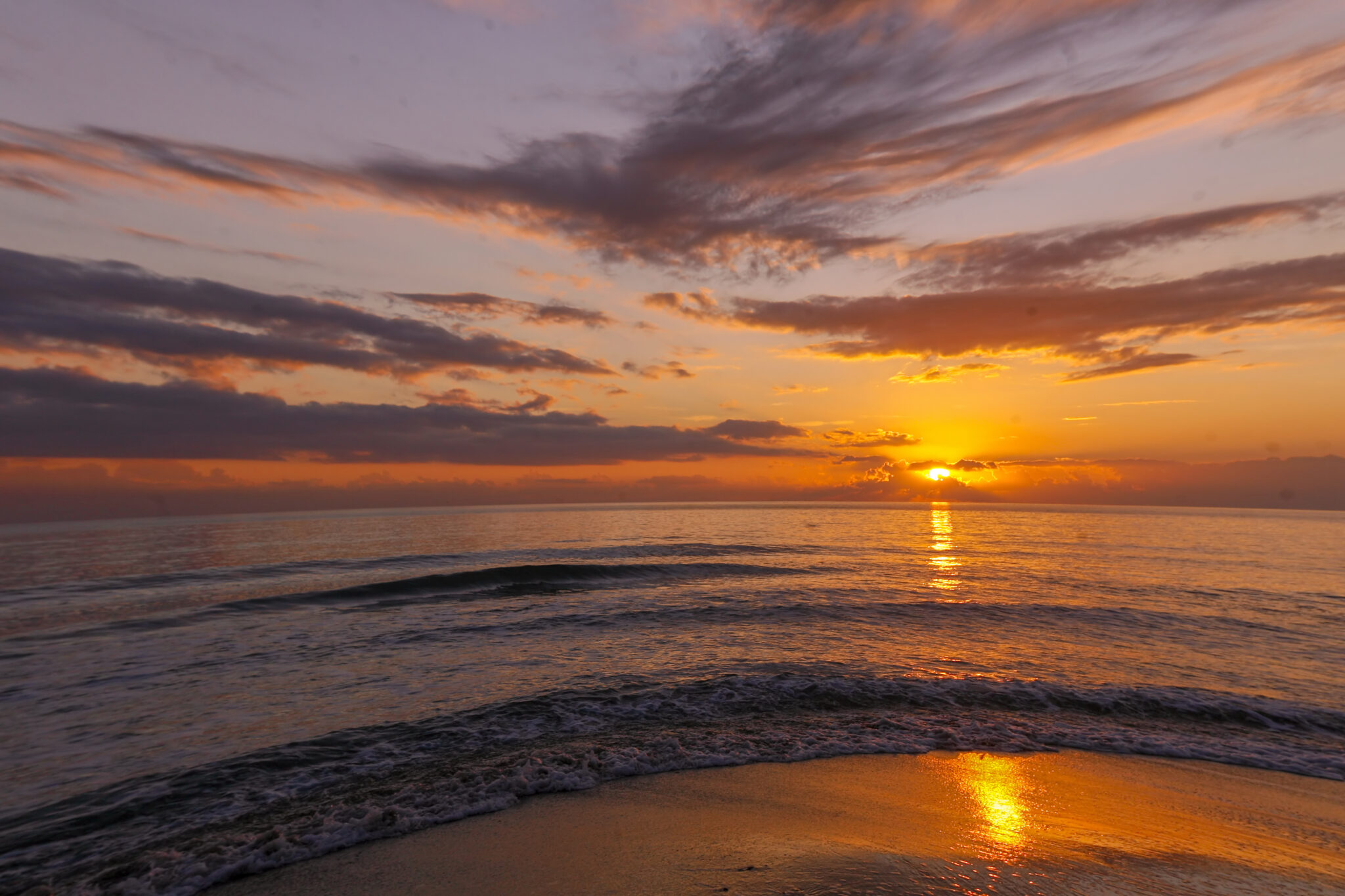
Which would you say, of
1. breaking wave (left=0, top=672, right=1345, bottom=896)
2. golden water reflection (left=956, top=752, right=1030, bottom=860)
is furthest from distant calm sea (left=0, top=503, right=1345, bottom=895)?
golden water reflection (left=956, top=752, right=1030, bottom=860)

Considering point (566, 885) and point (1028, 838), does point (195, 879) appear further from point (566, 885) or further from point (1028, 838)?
point (1028, 838)

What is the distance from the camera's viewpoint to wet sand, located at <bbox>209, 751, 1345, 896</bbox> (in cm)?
640

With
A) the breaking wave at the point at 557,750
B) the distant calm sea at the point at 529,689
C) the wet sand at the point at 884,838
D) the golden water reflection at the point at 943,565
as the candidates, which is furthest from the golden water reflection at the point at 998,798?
the golden water reflection at the point at 943,565

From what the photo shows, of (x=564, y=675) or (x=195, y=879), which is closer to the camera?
(x=195, y=879)

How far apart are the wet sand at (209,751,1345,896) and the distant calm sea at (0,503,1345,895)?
2.62ft

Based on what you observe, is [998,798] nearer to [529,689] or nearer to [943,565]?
[529,689]

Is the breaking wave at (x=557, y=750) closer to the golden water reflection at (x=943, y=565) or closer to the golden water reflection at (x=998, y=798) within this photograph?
the golden water reflection at (x=998, y=798)

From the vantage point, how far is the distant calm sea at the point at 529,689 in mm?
8680

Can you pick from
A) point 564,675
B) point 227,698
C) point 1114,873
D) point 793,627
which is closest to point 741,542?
point 793,627

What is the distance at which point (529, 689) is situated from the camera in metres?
14.1

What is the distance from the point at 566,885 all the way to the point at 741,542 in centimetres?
5520

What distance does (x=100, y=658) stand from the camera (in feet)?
55.8

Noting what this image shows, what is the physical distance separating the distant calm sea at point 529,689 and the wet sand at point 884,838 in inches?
31.4

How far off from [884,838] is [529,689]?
9196 mm
